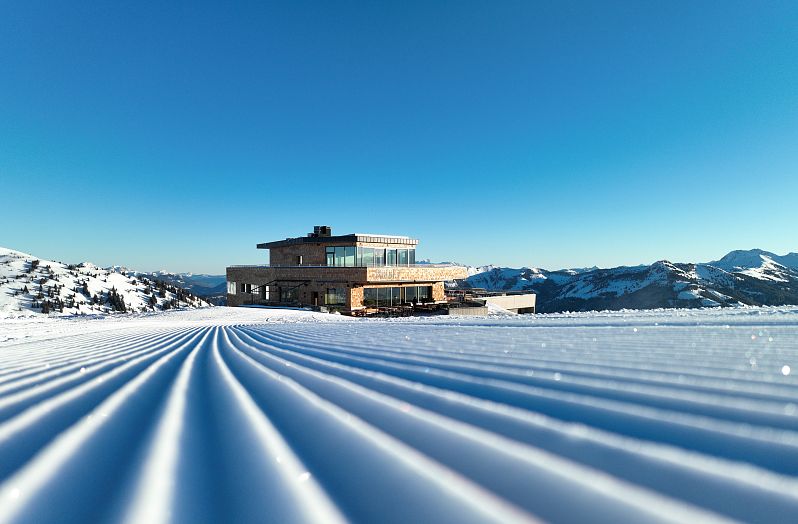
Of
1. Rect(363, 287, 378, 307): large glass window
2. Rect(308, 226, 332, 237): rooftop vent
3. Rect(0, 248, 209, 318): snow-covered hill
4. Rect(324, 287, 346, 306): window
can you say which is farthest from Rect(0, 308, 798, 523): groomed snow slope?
Rect(0, 248, 209, 318): snow-covered hill

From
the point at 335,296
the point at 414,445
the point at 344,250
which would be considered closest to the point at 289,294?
the point at 335,296

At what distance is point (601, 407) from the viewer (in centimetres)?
191

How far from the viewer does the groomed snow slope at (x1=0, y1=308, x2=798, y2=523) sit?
3.53 ft

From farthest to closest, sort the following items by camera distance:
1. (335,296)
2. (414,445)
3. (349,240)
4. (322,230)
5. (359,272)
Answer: (322,230) → (349,240) → (335,296) → (359,272) → (414,445)

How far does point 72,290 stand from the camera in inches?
1902

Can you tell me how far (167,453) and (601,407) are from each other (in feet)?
6.70

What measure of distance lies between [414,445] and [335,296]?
83.5 feet

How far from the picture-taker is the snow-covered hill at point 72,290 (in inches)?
1601

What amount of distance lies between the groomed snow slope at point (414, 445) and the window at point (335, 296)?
75.6 ft

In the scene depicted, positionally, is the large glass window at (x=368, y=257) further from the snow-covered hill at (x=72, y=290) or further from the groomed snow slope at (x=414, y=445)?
the groomed snow slope at (x=414, y=445)

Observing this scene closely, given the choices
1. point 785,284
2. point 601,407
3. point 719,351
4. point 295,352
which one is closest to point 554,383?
point 601,407

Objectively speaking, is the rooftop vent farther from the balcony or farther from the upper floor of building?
the balcony

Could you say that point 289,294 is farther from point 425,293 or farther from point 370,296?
point 425,293

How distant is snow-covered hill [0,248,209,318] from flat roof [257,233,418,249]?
18738 mm
